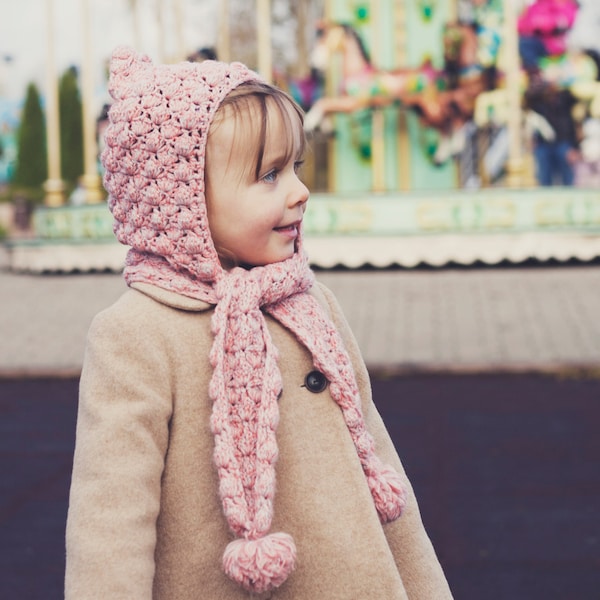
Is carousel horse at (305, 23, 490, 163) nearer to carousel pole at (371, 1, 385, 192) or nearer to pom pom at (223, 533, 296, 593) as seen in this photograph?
carousel pole at (371, 1, 385, 192)

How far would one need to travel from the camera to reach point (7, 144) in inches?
1602

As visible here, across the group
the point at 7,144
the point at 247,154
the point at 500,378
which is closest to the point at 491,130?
the point at 500,378

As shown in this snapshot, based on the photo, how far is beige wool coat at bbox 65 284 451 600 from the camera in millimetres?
1500

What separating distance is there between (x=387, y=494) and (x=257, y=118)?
60 cm

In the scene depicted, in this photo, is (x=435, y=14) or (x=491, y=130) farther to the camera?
(x=491, y=130)

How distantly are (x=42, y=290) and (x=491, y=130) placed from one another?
25.6 feet

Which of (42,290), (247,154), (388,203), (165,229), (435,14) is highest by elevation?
(435,14)

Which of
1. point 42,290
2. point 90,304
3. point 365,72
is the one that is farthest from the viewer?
point 365,72

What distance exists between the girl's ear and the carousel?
10.4 metres

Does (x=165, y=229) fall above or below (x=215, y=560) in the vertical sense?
above

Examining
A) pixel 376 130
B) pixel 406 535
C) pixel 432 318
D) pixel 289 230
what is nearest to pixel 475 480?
pixel 406 535

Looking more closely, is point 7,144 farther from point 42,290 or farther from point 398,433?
point 398,433

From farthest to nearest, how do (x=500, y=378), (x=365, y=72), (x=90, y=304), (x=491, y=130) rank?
(x=491, y=130) → (x=365, y=72) → (x=90, y=304) → (x=500, y=378)

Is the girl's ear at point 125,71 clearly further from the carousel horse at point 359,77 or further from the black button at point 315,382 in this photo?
the carousel horse at point 359,77
